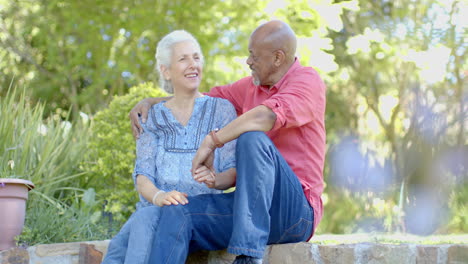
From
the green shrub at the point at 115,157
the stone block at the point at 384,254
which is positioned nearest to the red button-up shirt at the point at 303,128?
the stone block at the point at 384,254

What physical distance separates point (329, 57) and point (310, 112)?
4.17 metres

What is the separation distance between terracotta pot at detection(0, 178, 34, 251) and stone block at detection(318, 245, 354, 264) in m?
1.78

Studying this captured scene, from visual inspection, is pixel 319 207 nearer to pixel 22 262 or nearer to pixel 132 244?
pixel 132 244

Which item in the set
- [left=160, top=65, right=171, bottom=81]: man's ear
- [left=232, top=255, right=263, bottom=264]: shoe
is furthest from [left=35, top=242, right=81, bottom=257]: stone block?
[left=232, top=255, right=263, bottom=264]: shoe

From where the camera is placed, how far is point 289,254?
8.89 ft

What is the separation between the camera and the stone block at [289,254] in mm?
2664

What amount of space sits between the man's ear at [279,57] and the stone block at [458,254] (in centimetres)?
121

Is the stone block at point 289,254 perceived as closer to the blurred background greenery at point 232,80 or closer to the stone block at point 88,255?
the stone block at point 88,255

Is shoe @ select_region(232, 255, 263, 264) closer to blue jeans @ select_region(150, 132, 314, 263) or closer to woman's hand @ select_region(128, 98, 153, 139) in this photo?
blue jeans @ select_region(150, 132, 314, 263)

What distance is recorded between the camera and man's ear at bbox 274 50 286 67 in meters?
2.92

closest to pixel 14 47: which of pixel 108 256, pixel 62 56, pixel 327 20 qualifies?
pixel 62 56

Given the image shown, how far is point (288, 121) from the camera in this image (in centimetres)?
263

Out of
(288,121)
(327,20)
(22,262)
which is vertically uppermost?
(327,20)

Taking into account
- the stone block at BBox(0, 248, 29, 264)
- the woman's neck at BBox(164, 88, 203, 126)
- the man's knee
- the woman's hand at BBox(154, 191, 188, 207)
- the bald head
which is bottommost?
the stone block at BBox(0, 248, 29, 264)
